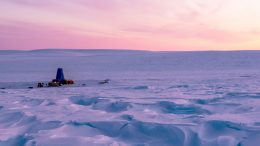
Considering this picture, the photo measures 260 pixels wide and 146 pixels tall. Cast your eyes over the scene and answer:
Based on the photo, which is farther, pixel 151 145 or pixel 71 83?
pixel 71 83

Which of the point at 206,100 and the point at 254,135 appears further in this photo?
the point at 206,100

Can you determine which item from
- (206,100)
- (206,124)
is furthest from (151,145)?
(206,100)

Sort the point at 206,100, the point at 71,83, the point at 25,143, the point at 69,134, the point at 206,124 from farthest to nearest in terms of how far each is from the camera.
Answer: the point at 71,83, the point at 206,100, the point at 206,124, the point at 69,134, the point at 25,143

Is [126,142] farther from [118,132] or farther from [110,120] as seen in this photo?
[110,120]

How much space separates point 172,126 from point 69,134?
118cm

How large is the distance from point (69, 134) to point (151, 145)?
38.1 inches

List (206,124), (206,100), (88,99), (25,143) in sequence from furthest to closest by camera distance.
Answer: (88,99), (206,100), (206,124), (25,143)

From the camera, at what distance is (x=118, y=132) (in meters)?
4.30

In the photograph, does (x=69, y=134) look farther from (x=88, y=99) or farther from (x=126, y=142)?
(x=88, y=99)

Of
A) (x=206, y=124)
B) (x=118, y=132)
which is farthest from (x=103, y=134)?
(x=206, y=124)

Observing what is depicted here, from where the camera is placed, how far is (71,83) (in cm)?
1192

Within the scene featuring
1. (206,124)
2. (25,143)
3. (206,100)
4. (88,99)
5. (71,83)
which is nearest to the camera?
(25,143)

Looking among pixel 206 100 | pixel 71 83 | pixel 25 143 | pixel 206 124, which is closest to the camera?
pixel 25 143

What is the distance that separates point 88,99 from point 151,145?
3.34 m
